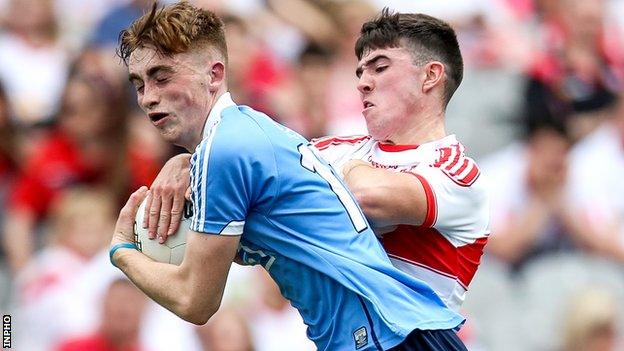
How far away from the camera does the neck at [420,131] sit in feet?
16.4

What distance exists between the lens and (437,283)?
4.73 meters

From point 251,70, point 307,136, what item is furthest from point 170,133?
point 251,70

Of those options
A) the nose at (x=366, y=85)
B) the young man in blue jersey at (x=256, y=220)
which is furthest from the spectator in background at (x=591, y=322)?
the young man in blue jersey at (x=256, y=220)

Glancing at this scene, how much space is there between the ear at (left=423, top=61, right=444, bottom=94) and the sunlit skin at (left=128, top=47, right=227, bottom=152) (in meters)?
1.05

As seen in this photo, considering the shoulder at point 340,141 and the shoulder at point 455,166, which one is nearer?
the shoulder at point 455,166

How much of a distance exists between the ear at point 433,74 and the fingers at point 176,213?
1236mm

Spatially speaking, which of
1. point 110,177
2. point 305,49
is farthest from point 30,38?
point 305,49

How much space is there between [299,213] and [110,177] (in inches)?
187

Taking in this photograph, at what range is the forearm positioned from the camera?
4.23 metres

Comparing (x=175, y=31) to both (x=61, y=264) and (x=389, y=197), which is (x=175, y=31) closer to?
(x=389, y=197)

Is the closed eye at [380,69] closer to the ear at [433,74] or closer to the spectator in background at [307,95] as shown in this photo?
the ear at [433,74]

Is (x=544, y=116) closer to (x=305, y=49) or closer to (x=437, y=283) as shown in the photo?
(x=305, y=49)

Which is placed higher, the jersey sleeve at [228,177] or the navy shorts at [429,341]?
the jersey sleeve at [228,177]

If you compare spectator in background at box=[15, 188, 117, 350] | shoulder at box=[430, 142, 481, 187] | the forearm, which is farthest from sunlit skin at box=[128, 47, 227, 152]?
spectator in background at box=[15, 188, 117, 350]
